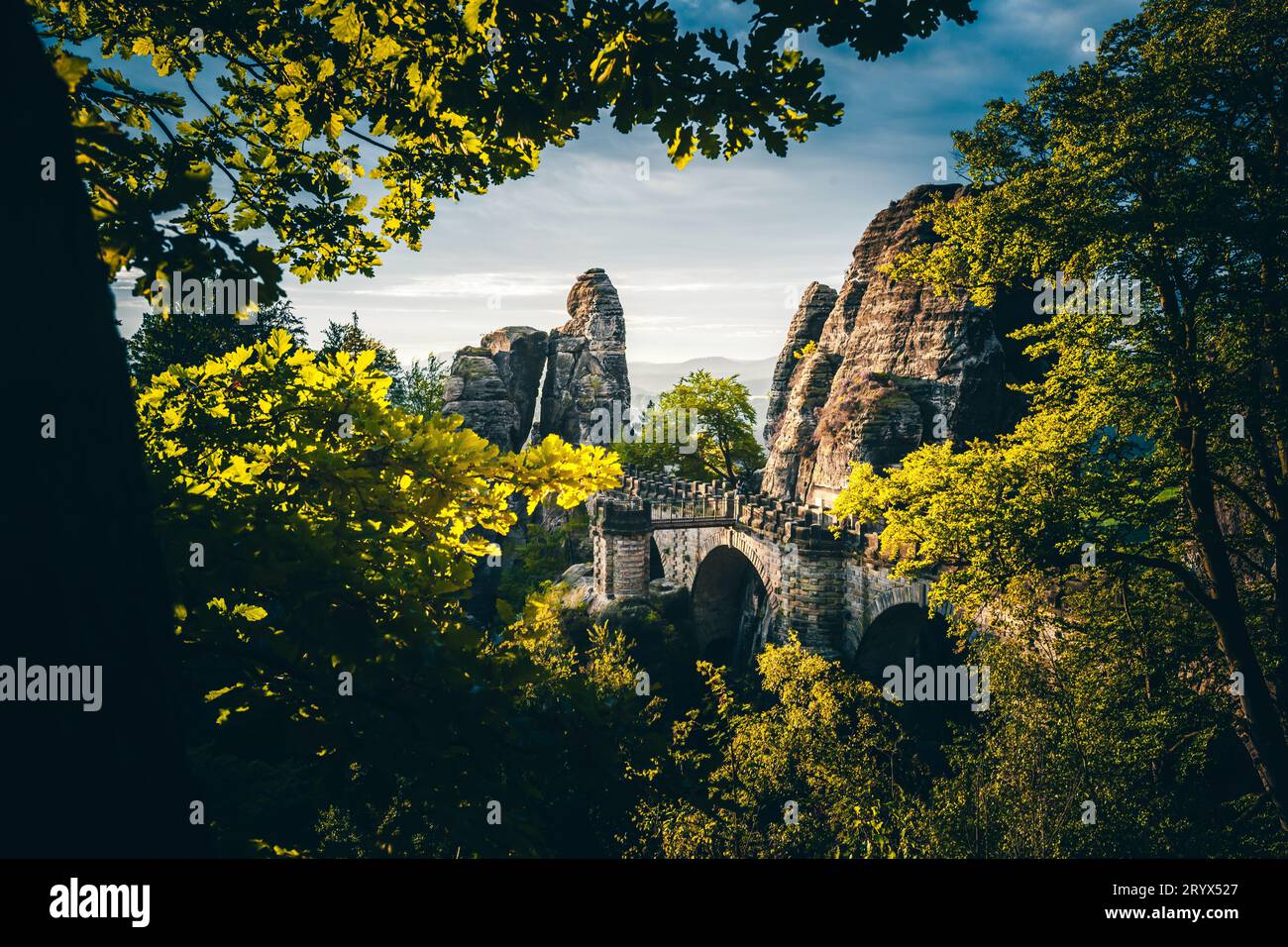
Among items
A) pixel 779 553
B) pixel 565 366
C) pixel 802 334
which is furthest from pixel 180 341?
pixel 802 334

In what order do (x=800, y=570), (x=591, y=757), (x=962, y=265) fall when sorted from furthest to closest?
(x=800, y=570)
(x=962, y=265)
(x=591, y=757)

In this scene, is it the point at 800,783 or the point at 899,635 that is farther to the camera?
the point at 899,635

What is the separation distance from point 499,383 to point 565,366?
6752 millimetres

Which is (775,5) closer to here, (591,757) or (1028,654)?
(591,757)

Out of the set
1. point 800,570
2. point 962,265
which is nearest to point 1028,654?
point 962,265

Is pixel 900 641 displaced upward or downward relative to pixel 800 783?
upward

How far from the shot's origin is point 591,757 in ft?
12.1

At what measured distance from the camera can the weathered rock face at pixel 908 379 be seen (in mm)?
30922

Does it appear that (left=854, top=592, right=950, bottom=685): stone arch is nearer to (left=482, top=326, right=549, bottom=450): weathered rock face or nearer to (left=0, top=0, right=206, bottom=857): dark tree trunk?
(left=0, top=0, right=206, bottom=857): dark tree trunk

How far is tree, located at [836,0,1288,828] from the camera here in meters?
9.27

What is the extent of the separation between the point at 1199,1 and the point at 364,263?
1242cm

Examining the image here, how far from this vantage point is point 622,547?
107ft

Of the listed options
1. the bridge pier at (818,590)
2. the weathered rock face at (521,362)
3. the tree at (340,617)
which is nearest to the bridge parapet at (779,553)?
the bridge pier at (818,590)

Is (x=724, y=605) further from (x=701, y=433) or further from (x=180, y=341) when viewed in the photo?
(x=180, y=341)
